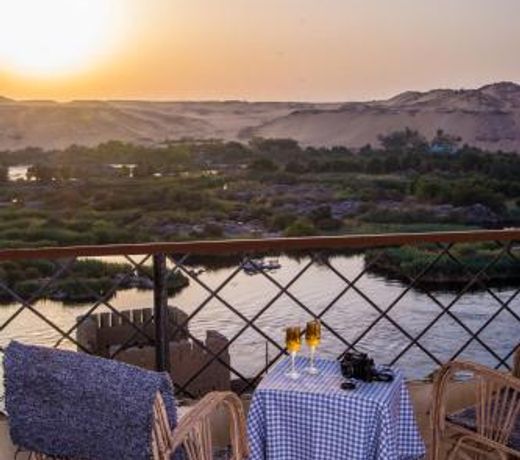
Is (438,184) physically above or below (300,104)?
below

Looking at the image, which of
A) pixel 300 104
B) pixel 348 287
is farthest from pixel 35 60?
pixel 348 287

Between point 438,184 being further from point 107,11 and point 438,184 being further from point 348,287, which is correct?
point 348,287

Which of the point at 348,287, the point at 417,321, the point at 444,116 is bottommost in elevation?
the point at 417,321

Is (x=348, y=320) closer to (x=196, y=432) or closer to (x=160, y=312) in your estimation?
(x=160, y=312)

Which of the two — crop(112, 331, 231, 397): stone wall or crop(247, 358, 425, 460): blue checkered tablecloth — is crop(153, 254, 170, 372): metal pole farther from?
crop(112, 331, 231, 397): stone wall

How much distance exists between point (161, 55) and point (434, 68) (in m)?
3.39

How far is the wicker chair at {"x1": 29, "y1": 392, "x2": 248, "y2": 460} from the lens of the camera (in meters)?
1.72

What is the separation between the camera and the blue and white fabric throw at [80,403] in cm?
169

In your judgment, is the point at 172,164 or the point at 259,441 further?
the point at 172,164

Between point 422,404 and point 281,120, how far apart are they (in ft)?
23.3

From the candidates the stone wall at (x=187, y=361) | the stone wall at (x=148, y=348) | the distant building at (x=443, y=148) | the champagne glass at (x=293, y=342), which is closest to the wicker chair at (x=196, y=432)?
the champagne glass at (x=293, y=342)

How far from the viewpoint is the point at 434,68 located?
32.7 ft

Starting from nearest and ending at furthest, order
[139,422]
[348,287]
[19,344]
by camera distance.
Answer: [139,422]
[19,344]
[348,287]

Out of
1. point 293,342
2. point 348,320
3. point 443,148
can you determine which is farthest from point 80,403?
point 443,148
